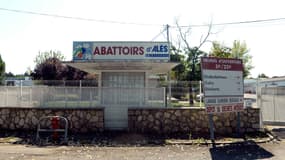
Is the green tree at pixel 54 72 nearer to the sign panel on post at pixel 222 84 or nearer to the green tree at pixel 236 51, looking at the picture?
the green tree at pixel 236 51

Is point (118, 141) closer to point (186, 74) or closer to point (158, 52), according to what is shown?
point (158, 52)

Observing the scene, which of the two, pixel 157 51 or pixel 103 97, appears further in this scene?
pixel 157 51

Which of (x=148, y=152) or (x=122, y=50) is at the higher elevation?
(x=122, y=50)

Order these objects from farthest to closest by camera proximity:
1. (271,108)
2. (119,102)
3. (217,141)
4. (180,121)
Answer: (271,108), (119,102), (180,121), (217,141)

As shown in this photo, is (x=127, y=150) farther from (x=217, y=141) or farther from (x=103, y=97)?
(x=103, y=97)

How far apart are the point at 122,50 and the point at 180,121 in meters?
5.50

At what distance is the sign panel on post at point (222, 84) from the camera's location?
35.2 feet

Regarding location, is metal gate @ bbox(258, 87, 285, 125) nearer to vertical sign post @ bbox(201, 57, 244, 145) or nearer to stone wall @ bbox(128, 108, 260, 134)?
stone wall @ bbox(128, 108, 260, 134)

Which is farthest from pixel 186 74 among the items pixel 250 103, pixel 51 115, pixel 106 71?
pixel 51 115

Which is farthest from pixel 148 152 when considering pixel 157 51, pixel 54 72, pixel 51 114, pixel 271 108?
pixel 54 72

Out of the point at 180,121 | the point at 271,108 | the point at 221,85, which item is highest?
the point at 221,85

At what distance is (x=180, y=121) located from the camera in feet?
41.0

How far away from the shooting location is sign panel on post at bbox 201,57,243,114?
1073cm

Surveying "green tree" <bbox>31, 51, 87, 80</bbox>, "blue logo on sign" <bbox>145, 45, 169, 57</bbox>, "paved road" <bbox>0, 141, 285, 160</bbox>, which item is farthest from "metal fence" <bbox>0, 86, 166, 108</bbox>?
Result: "green tree" <bbox>31, 51, 87, 80</bbox>
